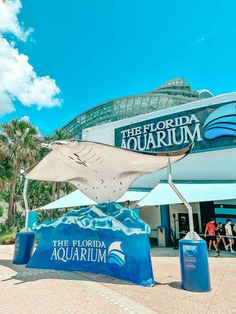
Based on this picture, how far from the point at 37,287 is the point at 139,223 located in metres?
3.34

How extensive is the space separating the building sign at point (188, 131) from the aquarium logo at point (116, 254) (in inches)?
413

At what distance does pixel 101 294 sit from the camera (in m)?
6.41

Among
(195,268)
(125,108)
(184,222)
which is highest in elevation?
(125,108)

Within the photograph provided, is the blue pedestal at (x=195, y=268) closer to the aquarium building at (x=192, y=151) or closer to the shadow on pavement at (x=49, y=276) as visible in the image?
the shadow on pavement at (x=49, y=276)

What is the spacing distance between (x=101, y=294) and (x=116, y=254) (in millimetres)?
1887

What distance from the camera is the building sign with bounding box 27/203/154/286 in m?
7.77

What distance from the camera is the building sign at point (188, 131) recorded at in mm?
16031

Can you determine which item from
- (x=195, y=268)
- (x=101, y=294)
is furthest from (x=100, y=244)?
(x=195, y=268)

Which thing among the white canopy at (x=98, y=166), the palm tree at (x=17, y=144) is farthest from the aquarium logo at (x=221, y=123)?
the palm tree at (x=17, y=144)

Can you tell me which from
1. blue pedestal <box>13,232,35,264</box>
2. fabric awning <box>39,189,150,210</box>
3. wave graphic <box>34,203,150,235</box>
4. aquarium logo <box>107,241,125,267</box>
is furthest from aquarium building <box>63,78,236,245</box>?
blue pedestal <box>13,232,35,264</box>

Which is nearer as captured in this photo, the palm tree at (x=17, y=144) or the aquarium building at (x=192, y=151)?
the aquarium building at (x=192, y=151)

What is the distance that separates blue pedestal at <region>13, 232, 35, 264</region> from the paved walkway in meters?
1.09

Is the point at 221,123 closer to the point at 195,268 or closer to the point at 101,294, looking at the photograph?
the point at 195,268

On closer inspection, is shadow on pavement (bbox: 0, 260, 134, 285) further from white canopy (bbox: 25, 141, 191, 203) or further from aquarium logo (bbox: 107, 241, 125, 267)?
white canopy (bbox: 25, 141, 191, 203)
